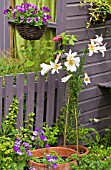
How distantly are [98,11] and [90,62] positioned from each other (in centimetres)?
61

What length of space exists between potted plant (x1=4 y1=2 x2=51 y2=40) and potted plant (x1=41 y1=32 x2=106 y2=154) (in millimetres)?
236

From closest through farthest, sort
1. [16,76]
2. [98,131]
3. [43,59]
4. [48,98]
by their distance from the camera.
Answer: [16,76], [48,98], [43,59], [98,131]

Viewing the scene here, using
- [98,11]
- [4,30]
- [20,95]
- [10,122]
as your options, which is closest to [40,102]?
[20,95]

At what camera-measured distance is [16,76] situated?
4.48 metres

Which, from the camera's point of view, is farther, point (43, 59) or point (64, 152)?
point (43, 59)

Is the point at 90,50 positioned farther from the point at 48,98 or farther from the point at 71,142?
the point at 71,142

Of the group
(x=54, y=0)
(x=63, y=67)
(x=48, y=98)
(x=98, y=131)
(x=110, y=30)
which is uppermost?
(x=54, y=0)

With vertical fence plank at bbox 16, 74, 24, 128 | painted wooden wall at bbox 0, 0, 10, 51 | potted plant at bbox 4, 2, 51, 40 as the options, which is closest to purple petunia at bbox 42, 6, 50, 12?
potted plant at bbox 4, 2, 51, 40

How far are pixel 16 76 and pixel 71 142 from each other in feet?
3.28

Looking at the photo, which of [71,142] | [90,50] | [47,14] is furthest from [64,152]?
[47,14]

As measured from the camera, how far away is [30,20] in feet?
15.3

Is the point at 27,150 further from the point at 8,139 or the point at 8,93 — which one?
the point at 8,93

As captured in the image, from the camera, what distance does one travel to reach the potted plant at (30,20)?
185 inches

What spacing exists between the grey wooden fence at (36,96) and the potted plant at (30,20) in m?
0.46
